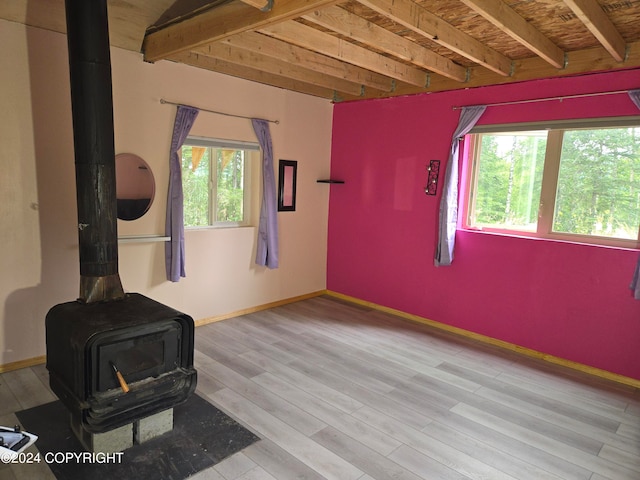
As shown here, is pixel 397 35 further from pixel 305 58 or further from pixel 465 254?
pixel 465 254

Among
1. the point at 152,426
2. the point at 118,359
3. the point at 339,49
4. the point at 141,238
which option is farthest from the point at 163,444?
the point at 339,49

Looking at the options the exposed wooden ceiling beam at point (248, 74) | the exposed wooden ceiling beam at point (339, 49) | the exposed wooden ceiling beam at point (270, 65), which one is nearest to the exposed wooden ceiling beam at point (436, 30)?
the exposed wooden ceiling beam at point (339, 49)

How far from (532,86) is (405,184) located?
1475 mm

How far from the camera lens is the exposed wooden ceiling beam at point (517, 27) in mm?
2359

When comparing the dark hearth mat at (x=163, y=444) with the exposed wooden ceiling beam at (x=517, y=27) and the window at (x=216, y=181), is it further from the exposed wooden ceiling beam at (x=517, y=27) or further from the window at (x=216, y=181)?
the exposed wooden ceiling beam at (x=517, y=27)

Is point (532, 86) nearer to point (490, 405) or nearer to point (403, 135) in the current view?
point (403, 135)

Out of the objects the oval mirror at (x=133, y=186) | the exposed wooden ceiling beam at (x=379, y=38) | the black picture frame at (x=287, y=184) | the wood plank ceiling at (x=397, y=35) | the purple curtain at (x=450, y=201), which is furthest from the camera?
the black picture frame at (x=287, y=184)

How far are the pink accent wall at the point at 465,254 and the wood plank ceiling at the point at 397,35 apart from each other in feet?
0.87

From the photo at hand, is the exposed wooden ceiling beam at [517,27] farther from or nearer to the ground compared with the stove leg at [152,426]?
farther from the ground

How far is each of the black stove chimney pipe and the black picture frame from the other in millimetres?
2337

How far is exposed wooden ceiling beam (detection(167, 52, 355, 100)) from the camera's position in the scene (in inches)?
144

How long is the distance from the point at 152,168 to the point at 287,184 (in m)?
1.55

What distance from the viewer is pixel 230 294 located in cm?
439

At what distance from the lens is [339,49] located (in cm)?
317
